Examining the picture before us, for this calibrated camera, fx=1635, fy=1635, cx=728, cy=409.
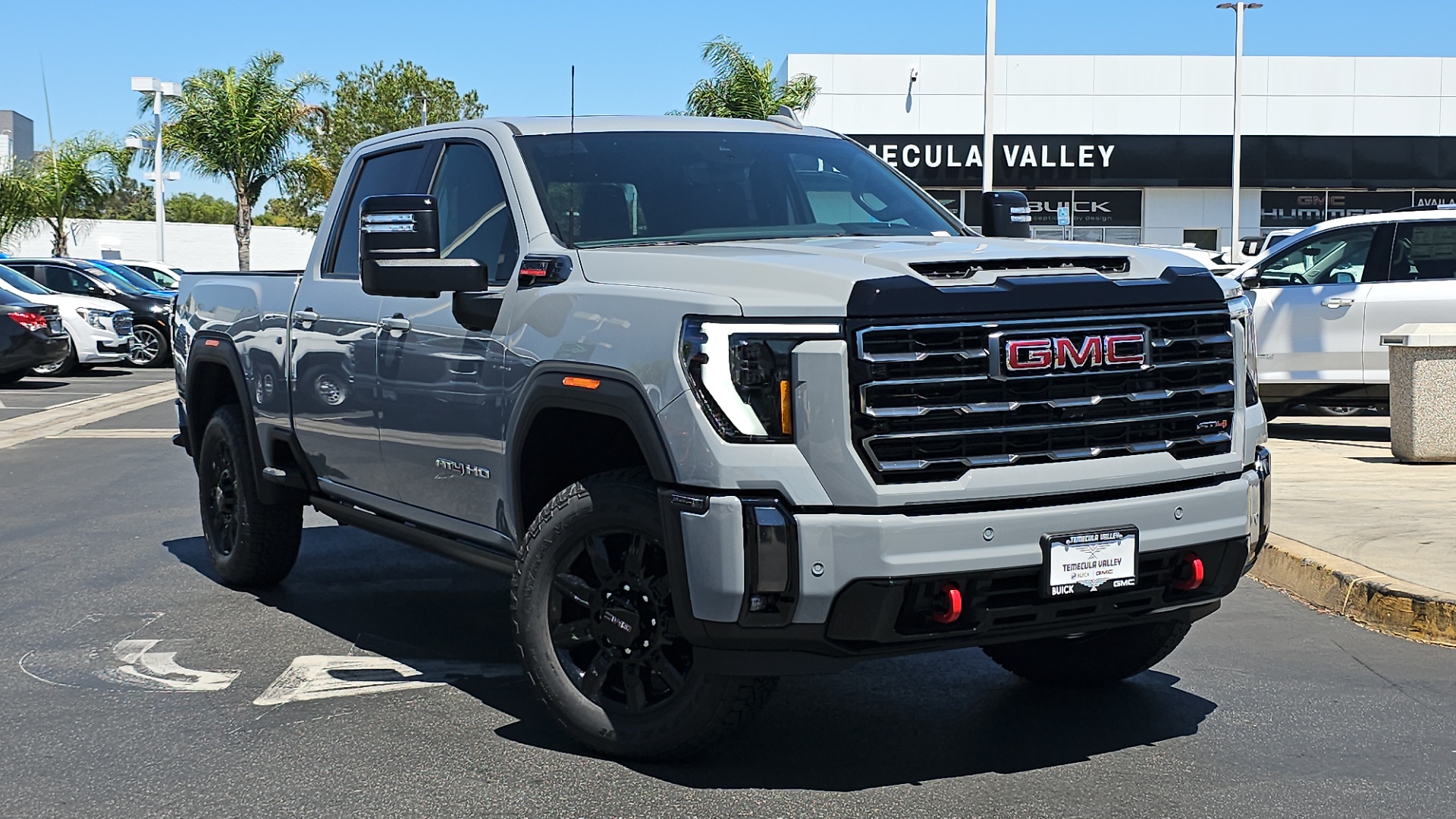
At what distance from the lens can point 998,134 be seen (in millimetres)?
45094

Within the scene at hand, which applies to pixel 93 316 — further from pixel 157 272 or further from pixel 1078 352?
pixel 1078 352

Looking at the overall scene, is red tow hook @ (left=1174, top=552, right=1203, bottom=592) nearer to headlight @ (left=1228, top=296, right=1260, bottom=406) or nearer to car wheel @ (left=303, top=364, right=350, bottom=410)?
headlight @ (left=1228, top=296, right=1260, bottom=406)

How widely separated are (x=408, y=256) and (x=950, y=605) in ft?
7.43

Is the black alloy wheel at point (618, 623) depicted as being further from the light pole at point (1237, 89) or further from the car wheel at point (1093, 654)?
the light pole at point (1237, 89)

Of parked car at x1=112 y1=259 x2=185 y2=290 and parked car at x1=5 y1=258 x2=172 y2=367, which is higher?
parked car at x1=112 y1=259 x2=185 y2=290

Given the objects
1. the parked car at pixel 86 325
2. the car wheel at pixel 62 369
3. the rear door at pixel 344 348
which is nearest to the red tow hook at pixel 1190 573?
the rear door at pixel 344 348

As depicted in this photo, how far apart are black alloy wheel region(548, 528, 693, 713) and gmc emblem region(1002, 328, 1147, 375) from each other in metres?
1.17

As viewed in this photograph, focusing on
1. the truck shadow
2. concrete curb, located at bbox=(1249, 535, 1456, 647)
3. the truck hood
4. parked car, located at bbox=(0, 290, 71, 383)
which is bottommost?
the truck shadow

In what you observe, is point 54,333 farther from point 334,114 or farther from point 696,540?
point 334,114

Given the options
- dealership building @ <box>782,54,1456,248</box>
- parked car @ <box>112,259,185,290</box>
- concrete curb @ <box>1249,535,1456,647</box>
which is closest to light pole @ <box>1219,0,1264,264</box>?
dealership building @ <box>782,54,1456,248</box>

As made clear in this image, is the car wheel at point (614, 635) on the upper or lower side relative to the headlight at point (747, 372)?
lower

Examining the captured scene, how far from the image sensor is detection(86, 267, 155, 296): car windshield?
27203 mm

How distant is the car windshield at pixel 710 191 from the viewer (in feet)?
18.8

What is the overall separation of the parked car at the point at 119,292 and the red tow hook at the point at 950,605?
2403 centimetres
